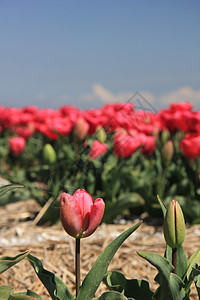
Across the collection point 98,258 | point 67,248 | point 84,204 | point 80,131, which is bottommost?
point 67,248

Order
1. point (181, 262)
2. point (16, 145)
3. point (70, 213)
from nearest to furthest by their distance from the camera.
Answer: point (70, 213) < point (181, 262) < point (16, 145)

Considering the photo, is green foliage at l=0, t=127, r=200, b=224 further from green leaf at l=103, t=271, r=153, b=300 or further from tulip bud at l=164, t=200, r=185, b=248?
tulip bud at l=164, t=200, r=185, b=248

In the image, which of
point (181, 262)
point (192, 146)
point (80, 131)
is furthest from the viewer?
point (80, 131)

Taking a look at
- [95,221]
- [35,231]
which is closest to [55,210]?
[35,231]

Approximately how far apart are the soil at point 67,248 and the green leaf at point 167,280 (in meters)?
0.55

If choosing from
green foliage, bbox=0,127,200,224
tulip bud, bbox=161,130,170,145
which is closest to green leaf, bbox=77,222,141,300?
green foliage, bbox=0,127,200,224

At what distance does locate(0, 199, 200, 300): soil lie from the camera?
1535mm

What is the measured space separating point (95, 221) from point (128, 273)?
2.76ft

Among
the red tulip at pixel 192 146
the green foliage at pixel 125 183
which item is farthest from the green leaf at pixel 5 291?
the red tulip at pixel 192 146

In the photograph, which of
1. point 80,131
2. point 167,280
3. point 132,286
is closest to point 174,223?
point 167,280

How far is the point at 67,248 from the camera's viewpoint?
5.81ft

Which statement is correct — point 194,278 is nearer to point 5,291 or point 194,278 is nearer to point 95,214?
point 95,214

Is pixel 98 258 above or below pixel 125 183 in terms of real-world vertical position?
below

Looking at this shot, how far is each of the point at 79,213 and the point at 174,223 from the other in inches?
7.4
